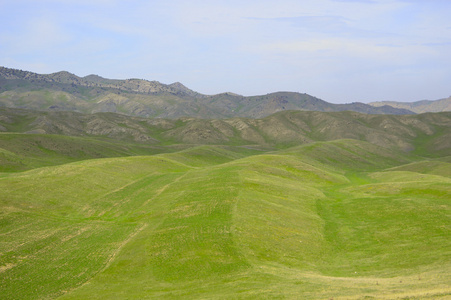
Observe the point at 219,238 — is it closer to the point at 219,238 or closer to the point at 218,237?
the point at 219,238

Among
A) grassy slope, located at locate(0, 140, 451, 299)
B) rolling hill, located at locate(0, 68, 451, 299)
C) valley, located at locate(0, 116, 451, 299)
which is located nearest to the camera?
rolling hill, located at locate(0, 68, 451, 299)

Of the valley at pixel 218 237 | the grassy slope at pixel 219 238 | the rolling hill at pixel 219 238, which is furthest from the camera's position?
the grassy slope at pixel 219 238

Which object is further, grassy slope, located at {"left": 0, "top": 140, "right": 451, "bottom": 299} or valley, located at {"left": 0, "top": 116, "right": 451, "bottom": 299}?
grassy slope, located at {"left": 0, "top": 140, "right": 451, "bottom": 299}

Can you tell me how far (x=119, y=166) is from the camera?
11562cm

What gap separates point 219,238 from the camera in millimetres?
52312

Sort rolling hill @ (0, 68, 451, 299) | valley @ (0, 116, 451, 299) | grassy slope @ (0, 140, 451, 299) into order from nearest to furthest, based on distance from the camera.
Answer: rolling hill @ (0, 68, 451, 299)
valley @ (0, 116, 451, 299)
grassy slope @ (0, 140, 451, 299)

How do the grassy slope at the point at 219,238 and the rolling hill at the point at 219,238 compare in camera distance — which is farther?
the grassy slope at the point at 219,238

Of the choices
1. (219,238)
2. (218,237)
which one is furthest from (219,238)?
(218,237)

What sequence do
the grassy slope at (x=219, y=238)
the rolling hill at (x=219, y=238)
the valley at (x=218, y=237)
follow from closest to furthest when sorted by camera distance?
the rolling hill at (x=219, y=238) < the valley at (x=218, y=237) < the grassy slope at (x=219, y=238)

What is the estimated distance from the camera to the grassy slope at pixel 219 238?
4006 cm

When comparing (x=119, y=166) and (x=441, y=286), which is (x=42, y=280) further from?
(x=119, y=166)

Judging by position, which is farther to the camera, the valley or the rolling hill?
the valley

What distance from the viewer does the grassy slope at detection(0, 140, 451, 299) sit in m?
40.1

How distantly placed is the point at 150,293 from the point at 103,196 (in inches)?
2009
